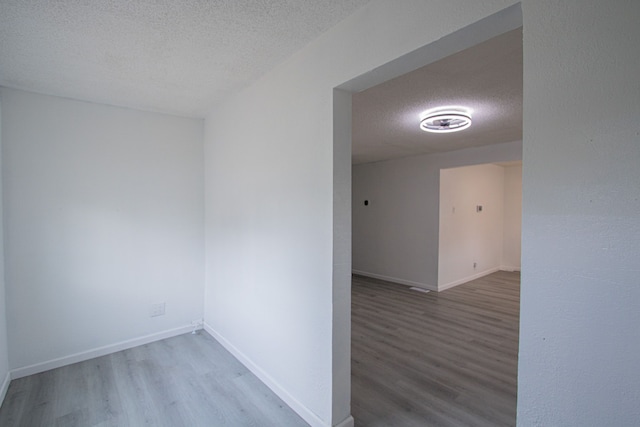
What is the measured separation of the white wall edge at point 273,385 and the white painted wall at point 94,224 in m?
0.76

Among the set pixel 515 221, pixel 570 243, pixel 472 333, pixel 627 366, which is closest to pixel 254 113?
pixel 570 243

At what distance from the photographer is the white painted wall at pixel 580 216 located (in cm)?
81

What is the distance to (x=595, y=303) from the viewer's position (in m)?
0.87

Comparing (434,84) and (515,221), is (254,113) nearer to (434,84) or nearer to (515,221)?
(434,84)

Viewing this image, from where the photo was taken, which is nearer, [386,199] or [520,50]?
[520,50]

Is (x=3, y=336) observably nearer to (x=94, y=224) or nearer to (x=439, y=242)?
(x=94, y=224)

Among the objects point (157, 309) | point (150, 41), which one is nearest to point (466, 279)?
point (157, 309)

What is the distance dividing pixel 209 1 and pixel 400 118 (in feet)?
7.32

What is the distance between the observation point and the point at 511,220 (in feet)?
22.9

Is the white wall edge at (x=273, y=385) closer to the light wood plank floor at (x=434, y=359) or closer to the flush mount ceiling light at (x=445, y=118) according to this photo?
the light wood plank floor at (x=434, y=359)

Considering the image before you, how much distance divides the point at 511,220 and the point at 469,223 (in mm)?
1771

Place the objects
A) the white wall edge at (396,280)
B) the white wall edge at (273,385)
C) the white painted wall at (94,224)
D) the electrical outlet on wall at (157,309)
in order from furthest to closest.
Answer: the white wall edge at (396,280) < the electrical outlet on wall at (157,309) < the white painted wall at (94,224) < the white wall edge at (273,385)

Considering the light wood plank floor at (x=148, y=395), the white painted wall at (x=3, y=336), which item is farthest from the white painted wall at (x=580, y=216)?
the white painted wall at (x=3, y=336)

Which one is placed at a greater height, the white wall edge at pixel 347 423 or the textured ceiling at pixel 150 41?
the textured ceiling at pixel 150 41
